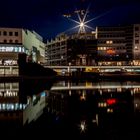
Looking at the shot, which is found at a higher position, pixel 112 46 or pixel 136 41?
pixel 136 41

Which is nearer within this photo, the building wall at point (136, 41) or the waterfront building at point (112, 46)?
the building wall at point (136, 41)

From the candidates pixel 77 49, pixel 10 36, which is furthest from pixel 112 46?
pixel 10 36

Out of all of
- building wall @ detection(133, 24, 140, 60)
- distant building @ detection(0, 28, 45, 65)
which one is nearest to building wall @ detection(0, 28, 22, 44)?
distant building @ detection(0, 28, 45, 65)

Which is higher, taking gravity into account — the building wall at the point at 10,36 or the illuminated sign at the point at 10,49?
the building wall at the point at 10,36

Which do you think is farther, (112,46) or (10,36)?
(112,46)

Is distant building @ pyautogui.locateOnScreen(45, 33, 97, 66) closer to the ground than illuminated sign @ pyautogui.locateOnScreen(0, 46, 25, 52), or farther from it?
farther from it

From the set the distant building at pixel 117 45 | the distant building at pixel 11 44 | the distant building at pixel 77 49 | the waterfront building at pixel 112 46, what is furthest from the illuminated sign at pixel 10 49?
the distant building at pixel 117 45

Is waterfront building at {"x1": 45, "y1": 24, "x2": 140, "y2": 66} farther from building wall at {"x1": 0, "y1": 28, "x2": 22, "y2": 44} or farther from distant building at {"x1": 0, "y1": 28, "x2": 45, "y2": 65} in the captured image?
building wall at {"x1": 0, "y1": 28, "x2": 22, "y2": 44}

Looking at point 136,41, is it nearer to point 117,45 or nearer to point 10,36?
point 117,45

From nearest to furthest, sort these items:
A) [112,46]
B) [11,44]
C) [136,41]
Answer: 1. [11,44]
2. [136,41]
3. [112,46]

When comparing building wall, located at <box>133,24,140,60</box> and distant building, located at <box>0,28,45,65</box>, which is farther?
building wall, located at <box>133,24,140,60</box>

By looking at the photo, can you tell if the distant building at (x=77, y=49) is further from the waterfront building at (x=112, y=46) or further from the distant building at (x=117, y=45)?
the distant building at (x=117, y=45)

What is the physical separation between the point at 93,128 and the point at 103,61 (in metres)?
141

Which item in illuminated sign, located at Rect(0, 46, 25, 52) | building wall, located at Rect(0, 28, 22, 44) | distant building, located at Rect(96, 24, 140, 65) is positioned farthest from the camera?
distant building, located at Rect(96, 24, 140, 65)
